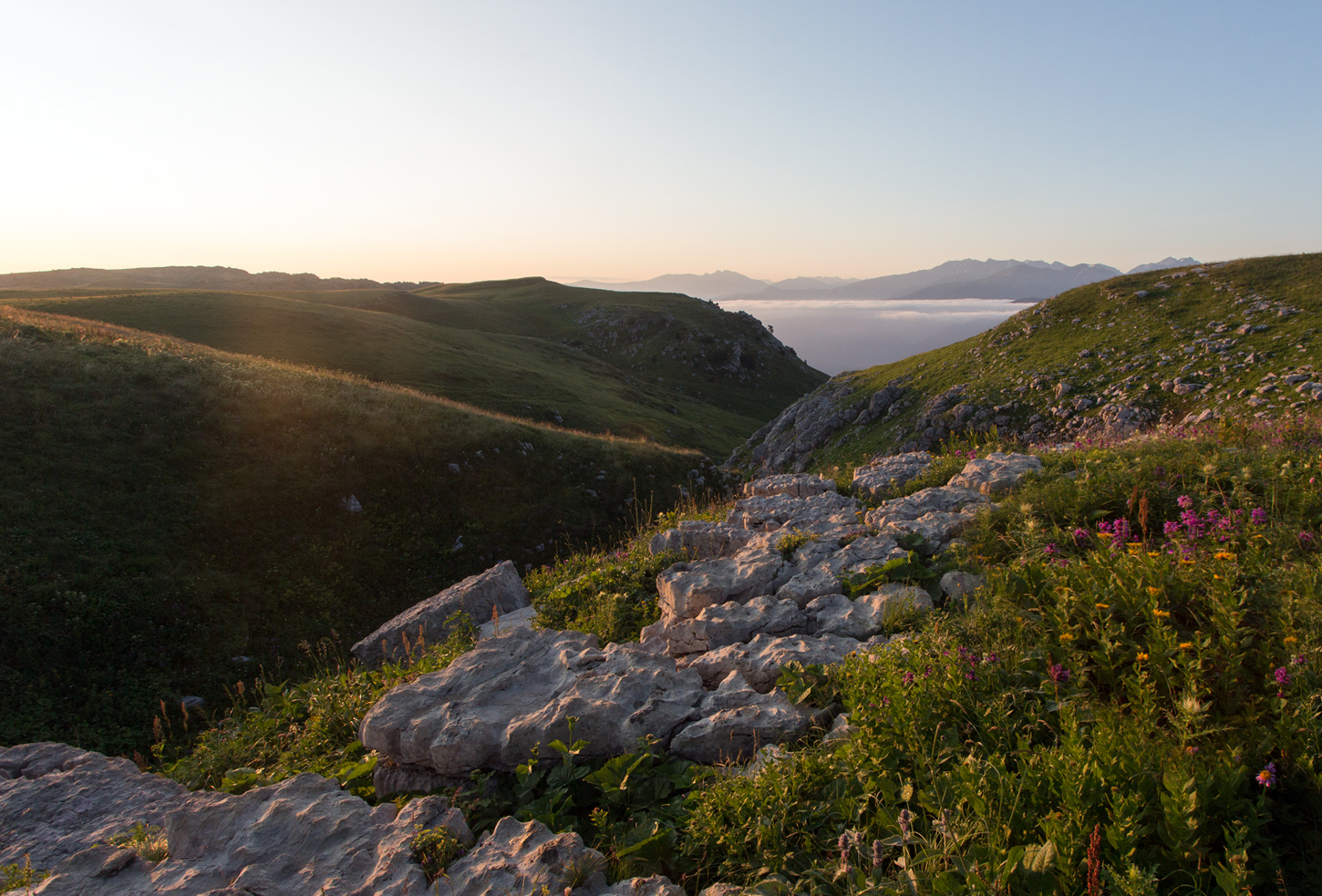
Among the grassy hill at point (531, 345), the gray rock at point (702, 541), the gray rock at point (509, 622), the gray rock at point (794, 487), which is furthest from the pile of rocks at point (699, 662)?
the grassy hill at point (531, 345)

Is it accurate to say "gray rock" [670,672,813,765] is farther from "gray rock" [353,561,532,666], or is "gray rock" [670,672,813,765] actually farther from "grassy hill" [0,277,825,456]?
"grassy hill" [0,277,825,456]

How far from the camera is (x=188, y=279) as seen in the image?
133 metres

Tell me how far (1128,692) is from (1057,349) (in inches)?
1326

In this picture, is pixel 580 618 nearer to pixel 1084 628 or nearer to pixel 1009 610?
pixel 1009 610

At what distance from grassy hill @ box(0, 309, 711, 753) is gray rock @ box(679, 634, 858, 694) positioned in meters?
10.1

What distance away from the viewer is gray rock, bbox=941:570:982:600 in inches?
240

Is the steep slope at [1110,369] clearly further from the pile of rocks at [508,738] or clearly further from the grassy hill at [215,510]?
the pile of rocks at [508,738]

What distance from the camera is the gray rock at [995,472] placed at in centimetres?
860

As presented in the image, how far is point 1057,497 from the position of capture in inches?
277

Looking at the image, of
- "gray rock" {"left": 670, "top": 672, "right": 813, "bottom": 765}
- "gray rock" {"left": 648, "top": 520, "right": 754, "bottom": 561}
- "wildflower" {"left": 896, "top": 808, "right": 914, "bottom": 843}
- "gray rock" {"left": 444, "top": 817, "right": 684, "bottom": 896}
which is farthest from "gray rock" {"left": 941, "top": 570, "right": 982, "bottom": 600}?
"gray rock" {"left": 444, "top": 817, "right": 684, "bottom": 896}

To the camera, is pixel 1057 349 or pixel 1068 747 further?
pixel 1057 349

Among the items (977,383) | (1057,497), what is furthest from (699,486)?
(1057,497)

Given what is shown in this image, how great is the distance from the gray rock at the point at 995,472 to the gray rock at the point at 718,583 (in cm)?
343

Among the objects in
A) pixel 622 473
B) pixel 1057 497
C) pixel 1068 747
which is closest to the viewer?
pixel 1068 747
